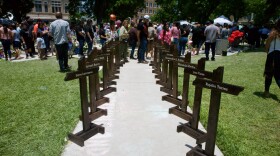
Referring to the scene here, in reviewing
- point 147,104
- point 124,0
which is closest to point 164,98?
point 147,104

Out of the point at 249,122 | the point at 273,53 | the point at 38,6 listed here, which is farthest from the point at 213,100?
the point at 38,6

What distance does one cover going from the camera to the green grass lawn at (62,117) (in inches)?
158

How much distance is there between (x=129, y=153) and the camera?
379 cm

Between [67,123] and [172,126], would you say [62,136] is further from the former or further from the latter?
[172,126]

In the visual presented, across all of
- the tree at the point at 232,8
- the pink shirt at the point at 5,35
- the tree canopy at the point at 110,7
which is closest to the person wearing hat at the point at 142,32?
the pink shirt at the point at 5,35

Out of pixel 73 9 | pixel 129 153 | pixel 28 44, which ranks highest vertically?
pixel 73 9

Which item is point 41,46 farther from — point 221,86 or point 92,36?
point 221,86

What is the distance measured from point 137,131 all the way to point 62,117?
1.62 meters

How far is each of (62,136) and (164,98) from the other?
263 centimetres

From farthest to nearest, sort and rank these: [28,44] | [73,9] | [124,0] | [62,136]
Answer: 1. [73,9]
2. [124,0]
3. [28,44]
4. [62,136]

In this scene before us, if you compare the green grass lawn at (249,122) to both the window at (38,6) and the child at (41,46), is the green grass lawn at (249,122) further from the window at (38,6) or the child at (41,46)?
the window at (38,6)

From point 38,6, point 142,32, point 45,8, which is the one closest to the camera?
point 142,32

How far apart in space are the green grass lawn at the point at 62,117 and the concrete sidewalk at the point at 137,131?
0.41m

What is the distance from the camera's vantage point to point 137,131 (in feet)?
14.8
